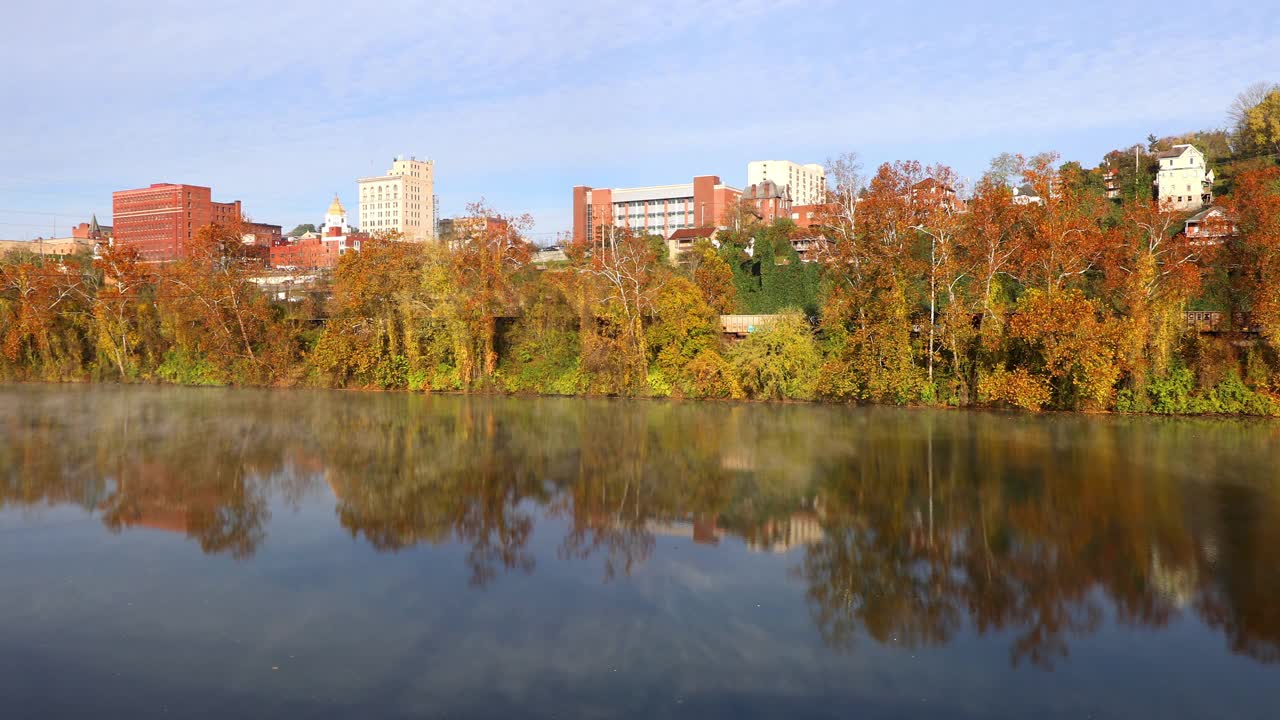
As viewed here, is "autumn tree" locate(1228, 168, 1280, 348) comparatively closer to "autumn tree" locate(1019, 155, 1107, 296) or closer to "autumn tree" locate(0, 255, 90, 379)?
"autumn tree" locate(1019, 155, 1107, 296)

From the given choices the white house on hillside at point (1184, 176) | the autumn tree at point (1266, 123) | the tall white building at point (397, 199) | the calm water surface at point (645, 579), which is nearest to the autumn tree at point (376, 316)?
the calm water surface at point (645, 579)

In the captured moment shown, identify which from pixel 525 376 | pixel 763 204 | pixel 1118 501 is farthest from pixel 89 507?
pixel 763 204

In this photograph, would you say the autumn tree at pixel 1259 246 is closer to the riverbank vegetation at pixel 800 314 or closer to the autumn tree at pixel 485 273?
the riverbank vegetation at pixel 800 314

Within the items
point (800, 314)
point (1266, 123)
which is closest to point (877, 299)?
point (800, 314)

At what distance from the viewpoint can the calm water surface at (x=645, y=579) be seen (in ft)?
24.3

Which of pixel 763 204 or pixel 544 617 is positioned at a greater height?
pixel 763 204

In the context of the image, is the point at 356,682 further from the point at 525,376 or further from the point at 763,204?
the point at 763,204

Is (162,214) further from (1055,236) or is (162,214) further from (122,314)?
(1055,236)

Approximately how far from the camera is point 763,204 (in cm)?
9069

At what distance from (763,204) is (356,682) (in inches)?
3416

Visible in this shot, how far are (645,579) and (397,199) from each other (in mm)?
174356

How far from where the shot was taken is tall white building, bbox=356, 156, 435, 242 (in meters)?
173

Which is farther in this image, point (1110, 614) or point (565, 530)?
point (565, 530)

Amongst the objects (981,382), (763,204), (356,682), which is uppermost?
(763,204)
